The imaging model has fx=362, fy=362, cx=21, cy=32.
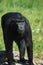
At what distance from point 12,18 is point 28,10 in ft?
18.8

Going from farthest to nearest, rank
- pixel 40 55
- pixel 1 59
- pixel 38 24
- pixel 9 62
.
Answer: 1. pixel 38 24
2. pixel 40 55
3. pixel 1 59
4. pixel 9 62

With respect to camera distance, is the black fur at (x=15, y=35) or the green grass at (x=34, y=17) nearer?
the black fur at (x=15, y=35)

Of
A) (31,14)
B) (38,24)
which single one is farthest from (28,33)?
(31,14)

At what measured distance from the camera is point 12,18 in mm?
8008

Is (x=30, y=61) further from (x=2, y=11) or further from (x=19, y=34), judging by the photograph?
(x=2, y=11)

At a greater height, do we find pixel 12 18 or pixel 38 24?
pixel 12 18

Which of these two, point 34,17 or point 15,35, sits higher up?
point 15,35

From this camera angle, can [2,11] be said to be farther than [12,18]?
Yes

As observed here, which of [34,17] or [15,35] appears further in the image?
[34,17]

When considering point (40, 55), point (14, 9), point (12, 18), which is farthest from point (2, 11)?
point (12, 18)

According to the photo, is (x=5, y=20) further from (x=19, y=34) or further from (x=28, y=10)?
(x=28, y=10)

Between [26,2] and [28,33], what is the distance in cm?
665

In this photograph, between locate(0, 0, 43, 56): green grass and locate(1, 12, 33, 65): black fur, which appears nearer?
locate(1, 12, 33, 65): black fur

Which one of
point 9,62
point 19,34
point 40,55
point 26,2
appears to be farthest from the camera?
point 26,2
